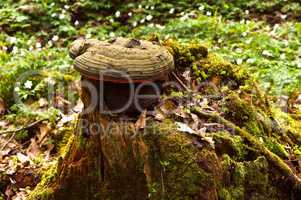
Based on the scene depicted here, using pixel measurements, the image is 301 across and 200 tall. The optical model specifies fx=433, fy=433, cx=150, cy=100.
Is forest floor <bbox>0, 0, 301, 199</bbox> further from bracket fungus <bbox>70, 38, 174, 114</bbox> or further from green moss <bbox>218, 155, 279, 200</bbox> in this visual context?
bracket fungus <bbox>70, 38, 174, 114</bbox>

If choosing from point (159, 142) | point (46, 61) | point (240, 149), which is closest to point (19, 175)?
point (159, 142)

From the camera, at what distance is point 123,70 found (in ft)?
9.36

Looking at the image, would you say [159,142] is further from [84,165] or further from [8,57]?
[8,57]

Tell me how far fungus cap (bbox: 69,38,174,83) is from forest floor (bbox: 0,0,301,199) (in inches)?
40.2

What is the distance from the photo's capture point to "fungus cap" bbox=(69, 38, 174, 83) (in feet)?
9.37

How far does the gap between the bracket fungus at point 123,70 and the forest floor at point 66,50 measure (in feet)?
3.10

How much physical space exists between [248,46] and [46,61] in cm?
387

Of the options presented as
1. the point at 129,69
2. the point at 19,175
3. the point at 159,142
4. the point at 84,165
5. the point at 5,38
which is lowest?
the point at 5,38

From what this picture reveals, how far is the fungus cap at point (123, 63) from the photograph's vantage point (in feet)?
9.37

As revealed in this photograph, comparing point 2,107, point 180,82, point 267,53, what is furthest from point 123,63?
point 267,53

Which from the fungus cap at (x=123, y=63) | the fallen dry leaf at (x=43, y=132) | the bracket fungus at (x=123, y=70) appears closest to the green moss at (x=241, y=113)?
the bracket fungus at (x=123, y=70)

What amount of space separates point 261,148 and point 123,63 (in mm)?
1423

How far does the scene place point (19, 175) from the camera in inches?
183

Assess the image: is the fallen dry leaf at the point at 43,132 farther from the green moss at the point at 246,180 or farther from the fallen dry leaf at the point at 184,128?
the green moss at the point at 246,180
